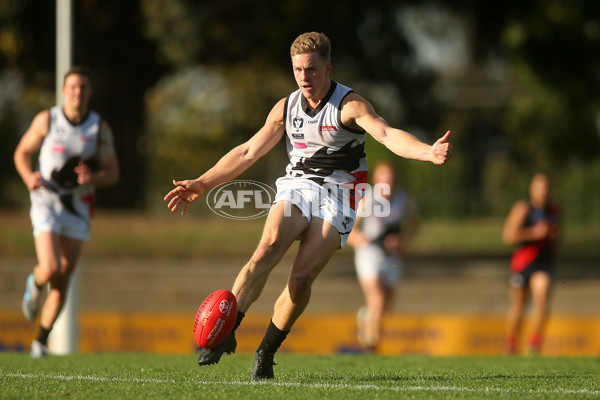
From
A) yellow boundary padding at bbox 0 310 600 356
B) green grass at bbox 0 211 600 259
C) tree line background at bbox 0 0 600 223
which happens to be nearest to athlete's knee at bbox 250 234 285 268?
yellow boundary padding at bbox 0 310 600 356

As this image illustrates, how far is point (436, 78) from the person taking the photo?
24484mm

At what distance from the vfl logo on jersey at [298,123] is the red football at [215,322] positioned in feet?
4.06

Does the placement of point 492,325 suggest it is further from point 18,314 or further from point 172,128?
point 172,128

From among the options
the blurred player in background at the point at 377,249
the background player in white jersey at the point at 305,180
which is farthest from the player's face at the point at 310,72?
the blurred player in background at the point at 377,249

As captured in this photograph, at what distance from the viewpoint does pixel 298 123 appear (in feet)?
20.1

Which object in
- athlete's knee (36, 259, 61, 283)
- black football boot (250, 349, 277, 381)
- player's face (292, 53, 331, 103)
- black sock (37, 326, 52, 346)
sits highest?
player's face (292, 53, 331, 103)

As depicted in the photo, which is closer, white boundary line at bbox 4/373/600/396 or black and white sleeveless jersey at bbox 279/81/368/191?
white boundary line at bbox 4/373/600/396

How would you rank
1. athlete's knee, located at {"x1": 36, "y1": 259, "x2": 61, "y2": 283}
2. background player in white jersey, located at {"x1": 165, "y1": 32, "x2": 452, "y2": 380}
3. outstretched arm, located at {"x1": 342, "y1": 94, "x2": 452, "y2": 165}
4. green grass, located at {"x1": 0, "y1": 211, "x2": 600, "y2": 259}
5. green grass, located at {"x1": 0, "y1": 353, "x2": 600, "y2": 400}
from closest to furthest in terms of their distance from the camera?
green grass, located at {"x1": 0, "y1": 353, "x2": 600, "y2": 400} → outstretched arm, located at {"x1": 342, "y1": 94, "x2": 452, "y2": 165} → background player in white jersey, located at {"x1": 165, "y1": 32, "x2": 452, "y2": 380} → athlete's knee, located at {"x1": 36, "y1": 259, "x2": 61, "y2": 283} → green grass, located at {"x1": 0, "y1": 211, "x2": 600, "y2": 259}

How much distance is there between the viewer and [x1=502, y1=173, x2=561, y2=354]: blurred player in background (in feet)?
37.7

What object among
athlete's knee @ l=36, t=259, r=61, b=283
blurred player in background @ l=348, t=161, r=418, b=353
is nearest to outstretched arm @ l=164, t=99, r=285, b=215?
athlete's knee @ l=36, t=259, r=61, b=283

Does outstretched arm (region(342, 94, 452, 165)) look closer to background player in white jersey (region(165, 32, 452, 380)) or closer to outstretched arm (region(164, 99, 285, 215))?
background player in white jersey (region(165, 32, 452, 380))

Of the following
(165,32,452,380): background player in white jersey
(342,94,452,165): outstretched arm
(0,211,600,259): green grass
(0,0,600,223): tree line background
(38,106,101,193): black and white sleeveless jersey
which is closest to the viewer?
(342,94,452,165): outstretched arm

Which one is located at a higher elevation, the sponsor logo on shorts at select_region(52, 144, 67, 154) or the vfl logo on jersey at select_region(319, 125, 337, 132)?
the sponsor logo on shorts at select_region(52, 144, 67, 154)

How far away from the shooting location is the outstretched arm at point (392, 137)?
5.36m
